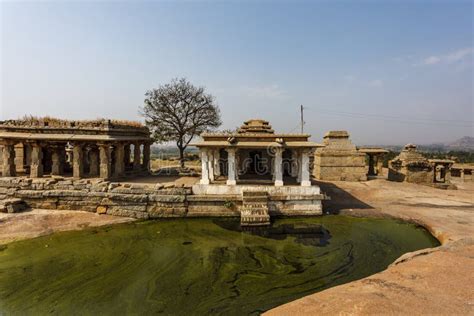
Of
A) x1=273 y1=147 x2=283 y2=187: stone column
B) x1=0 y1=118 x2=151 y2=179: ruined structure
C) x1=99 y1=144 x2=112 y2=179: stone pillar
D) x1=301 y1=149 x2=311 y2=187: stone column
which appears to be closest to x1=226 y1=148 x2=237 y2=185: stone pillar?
x1=273 y1=147 x2=283 y2=187: stone column

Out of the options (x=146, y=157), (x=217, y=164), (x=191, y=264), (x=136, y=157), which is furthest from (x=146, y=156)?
(x=191, y=264)

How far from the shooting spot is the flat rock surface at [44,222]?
9820 mm

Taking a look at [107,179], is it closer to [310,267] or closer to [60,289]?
[60,289]

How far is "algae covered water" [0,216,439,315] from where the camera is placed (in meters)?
5.93

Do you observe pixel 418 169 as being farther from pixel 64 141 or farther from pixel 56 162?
pixel 56 162

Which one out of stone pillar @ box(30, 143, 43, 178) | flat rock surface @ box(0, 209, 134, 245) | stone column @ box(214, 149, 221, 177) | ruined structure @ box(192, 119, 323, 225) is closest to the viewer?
flat rock surface @ box(0, 209, 134, 245)

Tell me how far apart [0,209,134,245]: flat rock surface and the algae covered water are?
1.81 ft

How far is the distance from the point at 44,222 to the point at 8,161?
559 cm

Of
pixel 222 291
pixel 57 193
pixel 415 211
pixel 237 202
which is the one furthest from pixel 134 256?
pixel 415 211

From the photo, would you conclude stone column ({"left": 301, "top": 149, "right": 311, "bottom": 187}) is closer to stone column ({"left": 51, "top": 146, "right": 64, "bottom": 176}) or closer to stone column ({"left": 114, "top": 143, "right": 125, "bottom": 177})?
stone column ({"left": 114, "top": 143, "right": 125, "bottom": 177})

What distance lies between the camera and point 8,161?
1381 cm

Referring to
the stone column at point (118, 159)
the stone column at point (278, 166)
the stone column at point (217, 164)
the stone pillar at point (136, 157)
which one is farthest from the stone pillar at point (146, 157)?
the stone column at point (278, 166)

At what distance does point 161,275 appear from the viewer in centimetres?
714

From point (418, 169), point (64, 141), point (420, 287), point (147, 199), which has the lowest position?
point (420, 287)
